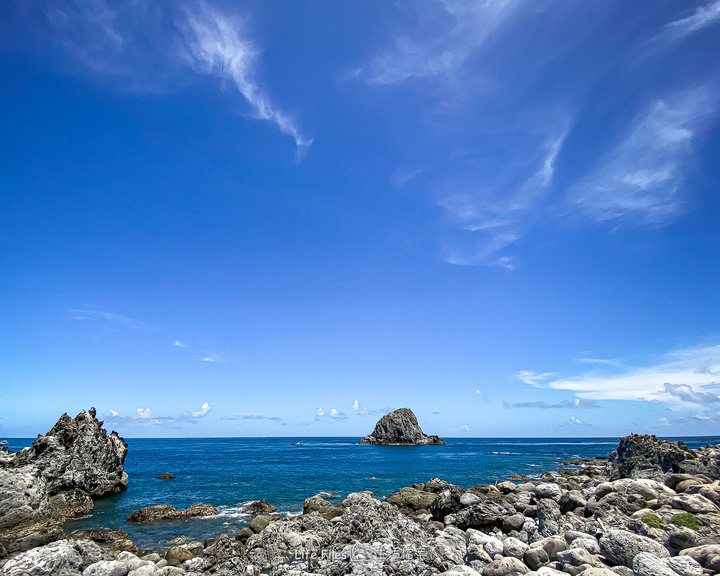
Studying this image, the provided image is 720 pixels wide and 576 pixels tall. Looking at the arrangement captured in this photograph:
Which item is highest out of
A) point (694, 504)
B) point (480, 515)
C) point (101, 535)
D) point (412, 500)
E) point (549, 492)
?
point (694, 504)

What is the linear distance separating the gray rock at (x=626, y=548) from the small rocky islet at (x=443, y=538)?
4cm

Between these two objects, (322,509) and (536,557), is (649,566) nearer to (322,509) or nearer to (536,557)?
(536,557)

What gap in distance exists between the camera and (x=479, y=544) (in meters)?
19.4

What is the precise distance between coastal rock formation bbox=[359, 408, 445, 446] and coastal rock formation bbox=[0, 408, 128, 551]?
433 feet

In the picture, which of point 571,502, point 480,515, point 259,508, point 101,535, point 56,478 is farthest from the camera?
point 56,478

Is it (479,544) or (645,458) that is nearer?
(479,544)

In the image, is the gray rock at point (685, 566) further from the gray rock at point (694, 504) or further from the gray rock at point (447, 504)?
the gray rock at point (447, 504)

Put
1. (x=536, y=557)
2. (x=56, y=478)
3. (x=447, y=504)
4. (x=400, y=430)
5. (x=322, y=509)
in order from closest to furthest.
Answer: (x=536, y=557) → (x=447, y=504) → (x=322, y=509) → (x=56, y=478) → (x=400, y=430)

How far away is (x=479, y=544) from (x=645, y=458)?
29498mm

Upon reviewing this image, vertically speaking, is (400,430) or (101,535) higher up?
(400,430)

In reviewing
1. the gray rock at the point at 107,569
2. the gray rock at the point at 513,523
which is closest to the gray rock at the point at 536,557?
the gray rock at the point at 513,523

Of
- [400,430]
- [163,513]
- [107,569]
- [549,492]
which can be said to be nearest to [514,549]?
[549,492]

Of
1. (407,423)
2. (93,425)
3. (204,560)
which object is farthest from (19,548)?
(407,423)

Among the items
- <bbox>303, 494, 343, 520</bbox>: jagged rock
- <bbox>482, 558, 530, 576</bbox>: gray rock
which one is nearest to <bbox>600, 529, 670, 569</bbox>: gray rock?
<bbox>482, 558, 530, 576</bbox>: gray rock
